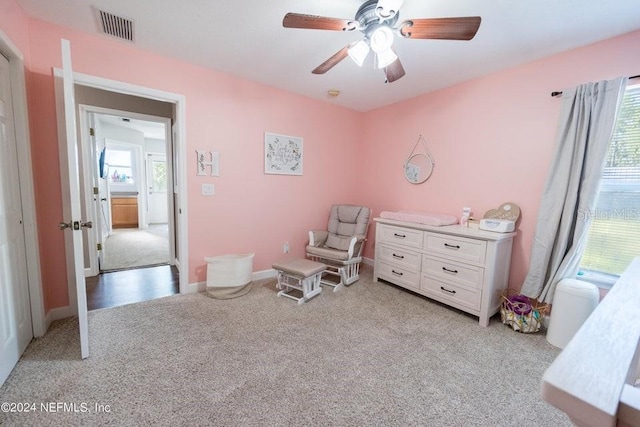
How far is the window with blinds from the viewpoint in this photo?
6.37 ft

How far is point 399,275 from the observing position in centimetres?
298

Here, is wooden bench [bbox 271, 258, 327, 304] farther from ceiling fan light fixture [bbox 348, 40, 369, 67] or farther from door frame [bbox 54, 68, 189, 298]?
ceiling fan light fixture [bbox 348, 40, 369, 67]

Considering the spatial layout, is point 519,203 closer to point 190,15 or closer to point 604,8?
point 604,8

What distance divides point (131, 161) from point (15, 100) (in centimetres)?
548

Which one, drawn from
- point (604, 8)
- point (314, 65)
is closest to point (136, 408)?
point (314, 65)

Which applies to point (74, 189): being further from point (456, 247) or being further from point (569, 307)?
point (569, 307)

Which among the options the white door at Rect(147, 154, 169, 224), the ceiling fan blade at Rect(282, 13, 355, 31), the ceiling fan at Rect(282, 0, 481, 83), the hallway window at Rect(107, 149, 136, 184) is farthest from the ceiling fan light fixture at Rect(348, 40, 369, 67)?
the hallway window at Rect(107, 149, 136, 184)

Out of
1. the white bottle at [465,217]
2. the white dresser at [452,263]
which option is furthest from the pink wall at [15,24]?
the white bottle at [465,217]

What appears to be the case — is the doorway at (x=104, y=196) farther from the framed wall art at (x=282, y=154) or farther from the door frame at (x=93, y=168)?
the framed wall art at (x=282, y=154)

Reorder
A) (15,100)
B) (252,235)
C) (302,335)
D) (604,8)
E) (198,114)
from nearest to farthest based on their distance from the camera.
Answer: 1. (604,8)
2. (15,100)
3. (302,335)
4. (198,114)
5. (252,235)

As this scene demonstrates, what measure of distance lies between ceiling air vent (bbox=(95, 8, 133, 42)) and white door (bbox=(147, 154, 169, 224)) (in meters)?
5.36

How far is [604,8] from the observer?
1.63m

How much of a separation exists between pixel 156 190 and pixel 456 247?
291 inches

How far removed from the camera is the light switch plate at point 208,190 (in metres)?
2.79
